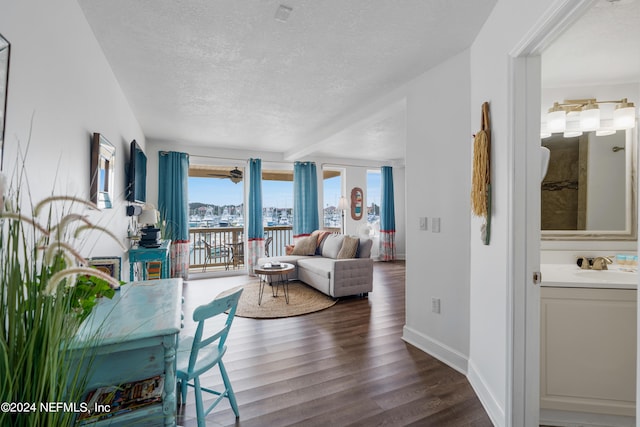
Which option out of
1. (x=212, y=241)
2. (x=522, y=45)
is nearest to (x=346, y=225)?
(x=212, y=241)

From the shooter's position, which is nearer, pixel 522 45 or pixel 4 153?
pixel 4 153

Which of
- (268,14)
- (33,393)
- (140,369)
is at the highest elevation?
(268,14)

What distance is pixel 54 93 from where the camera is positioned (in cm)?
148

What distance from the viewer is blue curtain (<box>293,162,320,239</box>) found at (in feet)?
21.8

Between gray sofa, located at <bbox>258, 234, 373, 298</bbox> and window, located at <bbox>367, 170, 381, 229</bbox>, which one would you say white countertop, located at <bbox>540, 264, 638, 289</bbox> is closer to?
gray sofa, located at <bbox>258, 234, 373, 298</bbox>

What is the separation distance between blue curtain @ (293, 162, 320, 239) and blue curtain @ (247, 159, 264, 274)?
79 centimetres

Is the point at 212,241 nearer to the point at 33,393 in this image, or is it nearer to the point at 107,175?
the point at 107,175

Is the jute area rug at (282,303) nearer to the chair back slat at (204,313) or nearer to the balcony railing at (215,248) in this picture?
the balcony railing at (215,248)

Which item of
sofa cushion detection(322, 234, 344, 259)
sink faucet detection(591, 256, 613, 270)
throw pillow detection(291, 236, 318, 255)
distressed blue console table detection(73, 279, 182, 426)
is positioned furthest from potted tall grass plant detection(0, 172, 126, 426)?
throw pillow detection(291, 236, 318, 255)

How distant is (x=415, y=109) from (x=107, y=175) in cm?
273

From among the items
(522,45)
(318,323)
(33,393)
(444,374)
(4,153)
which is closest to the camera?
(33,393)

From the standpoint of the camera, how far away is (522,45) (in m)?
1.58

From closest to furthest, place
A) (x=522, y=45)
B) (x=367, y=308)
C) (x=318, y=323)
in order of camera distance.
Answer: (x=522, y=45), (x=318, y=323), (x=367, y=308)

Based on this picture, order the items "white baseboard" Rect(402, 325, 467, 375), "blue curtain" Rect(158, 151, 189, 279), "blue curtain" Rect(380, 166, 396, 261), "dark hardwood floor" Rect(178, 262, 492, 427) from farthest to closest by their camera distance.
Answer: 1. "blue curtain" Rect(380, 166, 396, 261)
2. "blue curtain" Rect(158, 151, 189, 279)
3. "white baseboard" Rect(402, 325, 467, 375)
4. "dark hardwood floor" Rect(178, 262, 492, 427)
